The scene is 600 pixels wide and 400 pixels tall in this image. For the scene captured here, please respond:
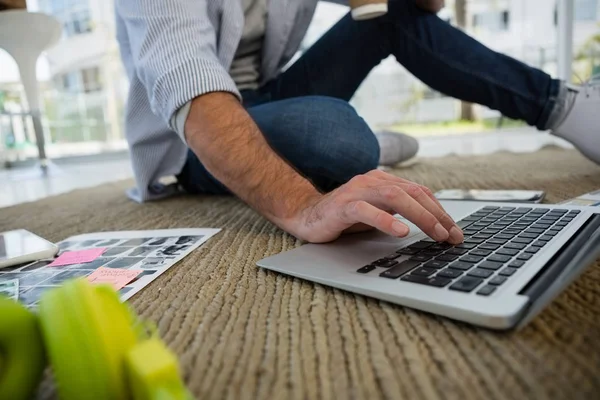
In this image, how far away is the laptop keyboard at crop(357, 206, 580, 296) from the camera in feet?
1.24

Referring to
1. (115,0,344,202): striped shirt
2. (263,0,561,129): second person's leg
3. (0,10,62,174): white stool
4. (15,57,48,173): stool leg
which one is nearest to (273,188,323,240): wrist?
(115,0,344,202): striped shirt

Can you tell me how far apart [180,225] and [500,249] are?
568mm

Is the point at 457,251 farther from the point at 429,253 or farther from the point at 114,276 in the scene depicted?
the point at 114,276

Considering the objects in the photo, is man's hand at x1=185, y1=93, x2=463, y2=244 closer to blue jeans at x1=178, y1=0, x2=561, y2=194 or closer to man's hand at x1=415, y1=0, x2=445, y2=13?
blue jeans at x1=178, y1=0, x2=561, y2=194

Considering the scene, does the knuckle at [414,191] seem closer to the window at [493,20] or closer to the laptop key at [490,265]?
the laptop key at [490,265]

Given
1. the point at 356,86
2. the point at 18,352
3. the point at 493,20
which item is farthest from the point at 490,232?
the point at 493,20

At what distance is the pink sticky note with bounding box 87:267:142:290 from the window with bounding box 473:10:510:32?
10.1ft

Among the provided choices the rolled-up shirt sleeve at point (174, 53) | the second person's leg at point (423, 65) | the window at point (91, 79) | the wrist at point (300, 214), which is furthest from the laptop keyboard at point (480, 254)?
the window at point (91, 79)

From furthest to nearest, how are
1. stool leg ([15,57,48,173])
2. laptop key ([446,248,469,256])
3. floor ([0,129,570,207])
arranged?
stool leg ([15,57,48,173]) → floor ([0,129,570,207]) → laptop key ([446,248,469,256])

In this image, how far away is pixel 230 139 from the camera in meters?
0.65

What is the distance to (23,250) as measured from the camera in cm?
67

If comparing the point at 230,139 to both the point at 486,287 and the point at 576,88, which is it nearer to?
the point at 486,287

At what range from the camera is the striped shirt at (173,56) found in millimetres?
693

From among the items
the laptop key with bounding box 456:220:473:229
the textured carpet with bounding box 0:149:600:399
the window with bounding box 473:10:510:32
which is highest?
the window with bounding box 473:10:510:32
